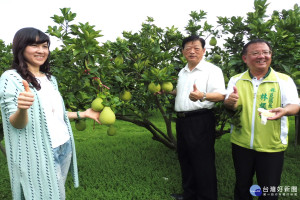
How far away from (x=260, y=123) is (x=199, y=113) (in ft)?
1.69

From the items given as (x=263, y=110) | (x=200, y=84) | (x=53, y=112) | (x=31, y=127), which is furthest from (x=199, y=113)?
(x=31, y=127)

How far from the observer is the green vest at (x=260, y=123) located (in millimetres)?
1769

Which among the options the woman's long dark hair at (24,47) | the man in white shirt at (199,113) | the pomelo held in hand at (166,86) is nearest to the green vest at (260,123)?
the man in white shirt at (199,113)

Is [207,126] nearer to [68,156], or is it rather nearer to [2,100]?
[68,156]

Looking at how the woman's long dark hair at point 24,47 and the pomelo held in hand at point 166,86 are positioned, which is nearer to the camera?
the woman's long dark hair at point 24,47

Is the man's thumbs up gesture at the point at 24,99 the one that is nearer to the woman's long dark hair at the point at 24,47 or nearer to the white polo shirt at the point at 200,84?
the woman's long dark hair at the point at 24,47

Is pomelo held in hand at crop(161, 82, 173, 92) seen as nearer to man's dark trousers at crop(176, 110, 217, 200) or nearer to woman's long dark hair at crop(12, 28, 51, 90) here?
man's dark trousers at crop(176, 110, 217, 200)

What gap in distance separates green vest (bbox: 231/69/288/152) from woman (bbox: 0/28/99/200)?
52.7 inches

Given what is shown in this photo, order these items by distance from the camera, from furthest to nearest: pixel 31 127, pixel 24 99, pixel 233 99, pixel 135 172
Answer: pixel 135 172, pixel 233 99, pixel 31 127, pixel 24 99

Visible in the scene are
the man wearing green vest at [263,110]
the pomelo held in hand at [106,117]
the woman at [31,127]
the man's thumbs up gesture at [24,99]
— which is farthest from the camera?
the man wearing green vest at [263,110]

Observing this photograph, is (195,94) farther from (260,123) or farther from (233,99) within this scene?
(260,123)

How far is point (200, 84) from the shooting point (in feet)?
7.03
